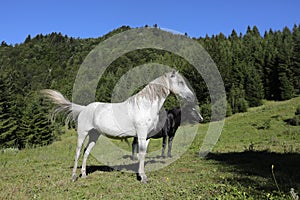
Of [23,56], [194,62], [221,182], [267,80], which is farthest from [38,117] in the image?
[23,56]

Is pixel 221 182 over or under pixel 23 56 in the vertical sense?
under

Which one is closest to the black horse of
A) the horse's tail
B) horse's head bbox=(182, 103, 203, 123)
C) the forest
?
horse's head bbox=(182, 103, 203, 123)

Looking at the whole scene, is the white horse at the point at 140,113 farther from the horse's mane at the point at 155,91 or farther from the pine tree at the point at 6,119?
the pine tree at the point at 6,119

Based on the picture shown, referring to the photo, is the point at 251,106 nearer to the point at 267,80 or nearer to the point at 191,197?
the point at 267,80

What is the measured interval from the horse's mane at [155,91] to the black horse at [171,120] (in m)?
3.73

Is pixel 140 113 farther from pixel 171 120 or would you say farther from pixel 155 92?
pixel 171 120

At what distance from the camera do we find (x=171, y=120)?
1233 centimetres

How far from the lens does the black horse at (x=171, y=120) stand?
11416mm

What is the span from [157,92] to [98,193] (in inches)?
114

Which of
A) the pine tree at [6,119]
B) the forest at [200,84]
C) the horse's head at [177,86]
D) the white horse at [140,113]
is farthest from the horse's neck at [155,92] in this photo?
the pine tree at [6,119]

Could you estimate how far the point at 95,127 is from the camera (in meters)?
7.46

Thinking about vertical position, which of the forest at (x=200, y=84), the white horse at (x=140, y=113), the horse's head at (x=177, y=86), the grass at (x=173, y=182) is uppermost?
the forest at (x=200, y=84)

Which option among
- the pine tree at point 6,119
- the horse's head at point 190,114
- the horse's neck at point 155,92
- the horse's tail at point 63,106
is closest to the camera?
the horse's neck at point 155,92

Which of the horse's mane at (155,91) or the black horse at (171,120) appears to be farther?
the black horse at (171,120)
